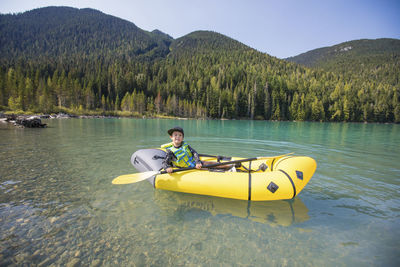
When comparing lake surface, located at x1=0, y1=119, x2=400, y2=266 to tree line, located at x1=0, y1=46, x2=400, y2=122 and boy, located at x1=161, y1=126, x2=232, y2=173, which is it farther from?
tree line, located at x1=0, y1=46, x2=400, y2=122

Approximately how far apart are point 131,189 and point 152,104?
271ft

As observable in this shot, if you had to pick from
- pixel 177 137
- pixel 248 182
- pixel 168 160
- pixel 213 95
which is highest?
pixel 213 95

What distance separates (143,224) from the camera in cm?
443

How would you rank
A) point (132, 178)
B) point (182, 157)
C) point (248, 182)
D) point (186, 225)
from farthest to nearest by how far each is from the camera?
point (182, 157)
point (132, 178)
point (248, 182)
point (186, 225)

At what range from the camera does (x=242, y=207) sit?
17.2 ft

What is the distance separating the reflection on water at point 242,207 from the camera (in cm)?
475

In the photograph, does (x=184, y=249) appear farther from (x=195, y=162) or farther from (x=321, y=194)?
(x=321, y=194)

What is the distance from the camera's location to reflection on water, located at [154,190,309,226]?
15.6 ft

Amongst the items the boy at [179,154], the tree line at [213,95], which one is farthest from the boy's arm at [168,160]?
the tree line at [213,95]

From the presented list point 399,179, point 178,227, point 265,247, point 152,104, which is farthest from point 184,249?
point 152,104

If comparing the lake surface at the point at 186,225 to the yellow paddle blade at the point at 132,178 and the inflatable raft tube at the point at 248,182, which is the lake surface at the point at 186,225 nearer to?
the inflatable raft tube at the point at 248,182

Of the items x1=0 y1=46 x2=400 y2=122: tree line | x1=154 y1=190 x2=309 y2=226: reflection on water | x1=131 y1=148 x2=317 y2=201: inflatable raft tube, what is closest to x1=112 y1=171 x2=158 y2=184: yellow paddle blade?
x1=131 y1=148 x2=317 y2=201: inflatable raft tube

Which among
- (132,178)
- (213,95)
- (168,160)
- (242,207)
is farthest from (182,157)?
(213,95)

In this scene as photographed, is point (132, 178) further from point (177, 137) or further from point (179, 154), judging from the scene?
point (177, 137)
